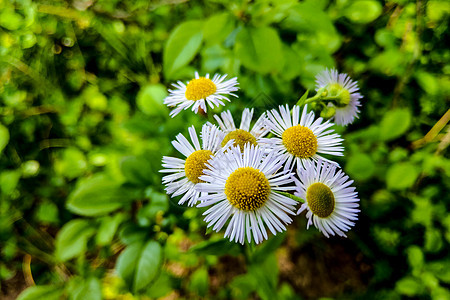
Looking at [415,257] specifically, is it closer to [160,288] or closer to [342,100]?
[342,100]

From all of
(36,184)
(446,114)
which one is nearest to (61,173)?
(36,184)

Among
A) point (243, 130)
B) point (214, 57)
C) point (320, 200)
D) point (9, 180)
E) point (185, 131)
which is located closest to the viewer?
point (320, 200)

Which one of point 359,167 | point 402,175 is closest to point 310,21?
point 359,167

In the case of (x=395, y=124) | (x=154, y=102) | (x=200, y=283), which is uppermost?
(x=395, y=124)

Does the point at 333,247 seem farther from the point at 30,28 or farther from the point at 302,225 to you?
the point at 30,28

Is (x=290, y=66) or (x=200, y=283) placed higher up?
(x=290, y=66)

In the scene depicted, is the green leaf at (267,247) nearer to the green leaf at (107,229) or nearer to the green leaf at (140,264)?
the green leaf at (140,264)

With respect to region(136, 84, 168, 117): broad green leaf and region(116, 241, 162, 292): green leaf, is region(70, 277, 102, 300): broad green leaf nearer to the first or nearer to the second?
region(116, 241, 162, 292): green leaf
